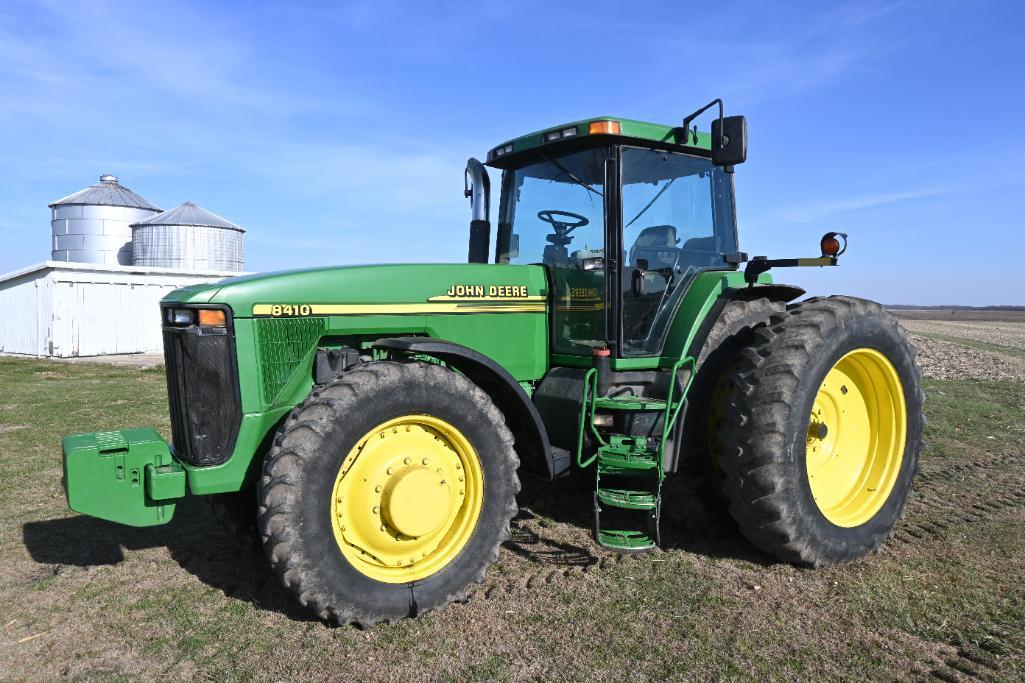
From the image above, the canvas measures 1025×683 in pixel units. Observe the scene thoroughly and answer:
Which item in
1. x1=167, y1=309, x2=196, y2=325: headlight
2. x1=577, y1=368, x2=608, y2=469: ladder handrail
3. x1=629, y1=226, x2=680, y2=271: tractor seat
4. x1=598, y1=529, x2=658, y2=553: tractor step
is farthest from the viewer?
x1=629, y1=226, x2=680, y2=271: tractor seat

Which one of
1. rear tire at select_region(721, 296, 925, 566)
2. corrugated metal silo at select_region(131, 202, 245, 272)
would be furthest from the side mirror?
corrugated metal silo at select_region(131, 202, 245, 272)

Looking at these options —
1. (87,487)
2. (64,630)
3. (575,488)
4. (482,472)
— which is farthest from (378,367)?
(575,488)

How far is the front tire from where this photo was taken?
328 centimetres

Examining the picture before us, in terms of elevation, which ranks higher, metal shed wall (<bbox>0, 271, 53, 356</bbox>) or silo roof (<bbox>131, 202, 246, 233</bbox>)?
silo roof (<bbox>131, 202, 246, 233</bbox>)

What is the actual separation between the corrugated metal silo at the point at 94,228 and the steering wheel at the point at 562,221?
2503 cm

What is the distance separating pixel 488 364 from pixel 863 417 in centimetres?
262

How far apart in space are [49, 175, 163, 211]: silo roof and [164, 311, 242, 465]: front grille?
2618 cm

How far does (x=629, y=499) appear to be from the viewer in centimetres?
402

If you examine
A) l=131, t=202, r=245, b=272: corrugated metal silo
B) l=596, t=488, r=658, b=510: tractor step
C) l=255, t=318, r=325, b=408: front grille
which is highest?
l=131, t=202, r=245, b=272: corrugated metal silo

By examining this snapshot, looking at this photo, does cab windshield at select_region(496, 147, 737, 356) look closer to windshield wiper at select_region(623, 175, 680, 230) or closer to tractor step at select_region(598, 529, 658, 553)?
windshield wiper at select_region(623, 175, 680, 230)

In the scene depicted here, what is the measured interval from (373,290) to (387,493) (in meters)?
1.09

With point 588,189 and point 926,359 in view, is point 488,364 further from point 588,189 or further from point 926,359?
point 926,359

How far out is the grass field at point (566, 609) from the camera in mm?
3158

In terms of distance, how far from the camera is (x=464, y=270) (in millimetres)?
4270
